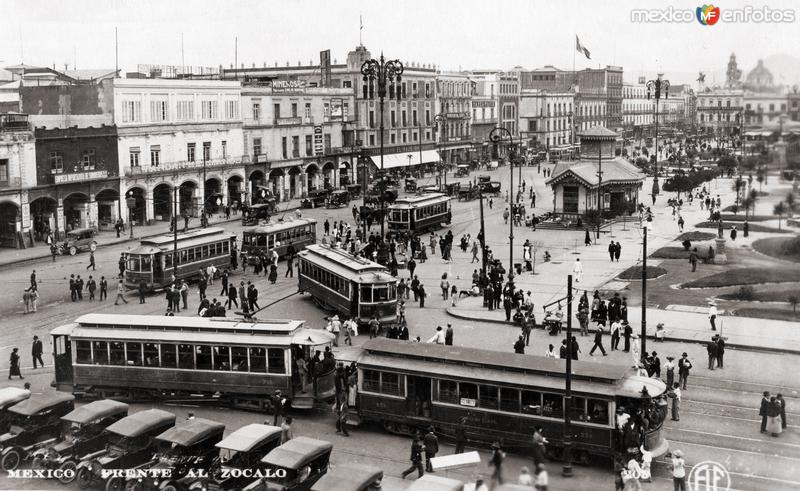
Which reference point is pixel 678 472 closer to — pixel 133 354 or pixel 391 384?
pixel 391 384

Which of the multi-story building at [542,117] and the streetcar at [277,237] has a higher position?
the multi-story building at [542,117]

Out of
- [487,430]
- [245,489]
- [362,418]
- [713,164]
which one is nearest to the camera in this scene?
[245,489]

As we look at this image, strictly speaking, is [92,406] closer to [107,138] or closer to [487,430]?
[487,430]

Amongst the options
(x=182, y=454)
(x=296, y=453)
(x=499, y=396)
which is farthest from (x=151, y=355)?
(x=499, y=396)

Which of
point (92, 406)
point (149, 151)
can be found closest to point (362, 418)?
point (92, 406)

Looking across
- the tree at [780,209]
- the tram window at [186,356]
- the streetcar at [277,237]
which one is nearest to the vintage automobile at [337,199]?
the streetcar at [277,237]

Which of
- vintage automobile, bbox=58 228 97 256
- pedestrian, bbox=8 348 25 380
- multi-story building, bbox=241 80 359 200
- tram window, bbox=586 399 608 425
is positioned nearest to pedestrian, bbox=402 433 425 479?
tram window, bbox=586 399 608 425

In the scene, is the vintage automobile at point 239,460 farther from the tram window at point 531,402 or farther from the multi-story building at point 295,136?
the multi-story building at point 295,136
